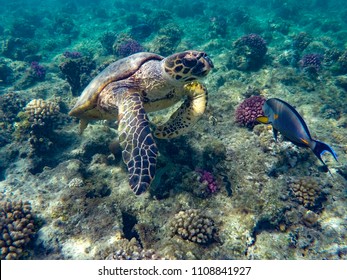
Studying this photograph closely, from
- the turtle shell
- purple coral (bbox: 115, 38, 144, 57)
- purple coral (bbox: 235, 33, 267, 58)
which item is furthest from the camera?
purple coral (bbox: 115, 38, 144, 57)

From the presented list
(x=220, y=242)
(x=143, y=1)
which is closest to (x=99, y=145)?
(x=220, y=242)

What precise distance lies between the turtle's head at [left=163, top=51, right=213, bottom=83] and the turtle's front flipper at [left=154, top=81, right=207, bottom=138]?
0.80m

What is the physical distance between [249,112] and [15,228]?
5393 millimetres

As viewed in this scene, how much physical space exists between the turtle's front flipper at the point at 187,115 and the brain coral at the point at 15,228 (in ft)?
9.26

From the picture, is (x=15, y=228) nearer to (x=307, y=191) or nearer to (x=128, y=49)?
(x=307, y=191)

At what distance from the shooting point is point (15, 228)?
12.5 ft

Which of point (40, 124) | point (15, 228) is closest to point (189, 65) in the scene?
point (15, 228)

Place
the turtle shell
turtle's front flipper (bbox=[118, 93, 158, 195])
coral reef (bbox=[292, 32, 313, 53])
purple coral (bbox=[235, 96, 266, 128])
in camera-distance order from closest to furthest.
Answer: turtle's front flipper (bbox=[118, 93, 158, 195]) < the turtle shell < purple coral (bbox=[235, 96, 266, 128]) < coral reef (bbox=[292, 32, 313, 53])

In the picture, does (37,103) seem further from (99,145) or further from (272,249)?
(272,249)

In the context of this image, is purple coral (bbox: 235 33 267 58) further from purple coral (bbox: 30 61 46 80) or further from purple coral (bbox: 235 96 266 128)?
purple coral (bbox: 30 61 46 80)

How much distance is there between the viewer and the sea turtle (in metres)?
3.56

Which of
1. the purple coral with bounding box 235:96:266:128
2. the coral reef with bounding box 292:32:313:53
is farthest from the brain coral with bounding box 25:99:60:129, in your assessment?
the coral reef with bounding box 292:32:313:53

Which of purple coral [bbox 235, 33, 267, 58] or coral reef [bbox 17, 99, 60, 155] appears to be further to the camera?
purple coral [bbox 235, 33, 267, 58]
